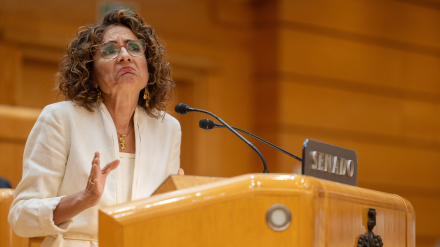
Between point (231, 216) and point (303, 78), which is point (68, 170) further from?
point (303, 78)

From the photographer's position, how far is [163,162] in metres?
1.96

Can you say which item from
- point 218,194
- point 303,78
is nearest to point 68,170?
point 218,194

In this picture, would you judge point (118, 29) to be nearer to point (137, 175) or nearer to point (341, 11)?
point (137, 175)

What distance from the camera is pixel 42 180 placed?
171 centimetres

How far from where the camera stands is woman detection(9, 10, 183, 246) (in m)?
1.67

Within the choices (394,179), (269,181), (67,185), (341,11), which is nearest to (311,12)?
(341,11)

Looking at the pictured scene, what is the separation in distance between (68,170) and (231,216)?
0.84 m

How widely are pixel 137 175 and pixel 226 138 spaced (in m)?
3.40

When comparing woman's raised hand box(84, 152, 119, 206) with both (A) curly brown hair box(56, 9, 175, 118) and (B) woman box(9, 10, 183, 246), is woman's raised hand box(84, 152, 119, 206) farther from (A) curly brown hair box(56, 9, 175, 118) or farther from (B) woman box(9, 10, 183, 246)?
Result: (A) curly brown hair box(56, 9, 175, 118)

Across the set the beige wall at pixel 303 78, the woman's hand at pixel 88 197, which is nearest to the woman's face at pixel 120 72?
the woman's hand at pixel 88 197

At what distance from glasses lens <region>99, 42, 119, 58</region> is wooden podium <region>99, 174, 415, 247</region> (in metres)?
0.94

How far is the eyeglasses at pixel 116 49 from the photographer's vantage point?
6.35 ft

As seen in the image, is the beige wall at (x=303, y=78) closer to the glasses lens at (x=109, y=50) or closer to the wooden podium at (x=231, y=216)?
the glasses lens at (x=109, y=50)

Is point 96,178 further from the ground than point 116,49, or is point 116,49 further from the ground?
point 116,49
